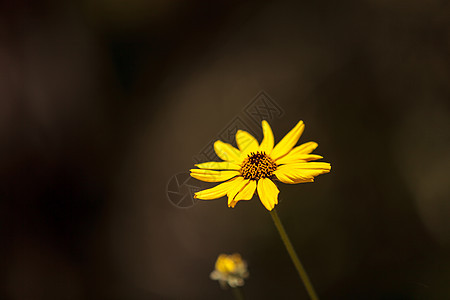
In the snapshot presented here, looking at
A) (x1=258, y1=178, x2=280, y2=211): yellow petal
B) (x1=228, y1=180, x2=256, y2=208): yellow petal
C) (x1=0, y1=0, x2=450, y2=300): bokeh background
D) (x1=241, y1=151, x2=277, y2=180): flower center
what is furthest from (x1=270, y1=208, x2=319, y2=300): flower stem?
(x1=0, y1=0, x2=450, y2=300): bokeh background

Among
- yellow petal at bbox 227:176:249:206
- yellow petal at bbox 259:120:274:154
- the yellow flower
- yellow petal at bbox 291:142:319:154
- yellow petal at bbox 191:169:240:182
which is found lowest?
the yellow flower

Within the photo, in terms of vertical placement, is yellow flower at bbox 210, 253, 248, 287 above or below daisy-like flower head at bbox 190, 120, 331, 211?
below

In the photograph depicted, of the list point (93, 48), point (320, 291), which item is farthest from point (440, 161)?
point (93, 48)

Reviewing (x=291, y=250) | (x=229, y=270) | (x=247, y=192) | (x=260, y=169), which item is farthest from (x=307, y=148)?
(x=229, y=270)

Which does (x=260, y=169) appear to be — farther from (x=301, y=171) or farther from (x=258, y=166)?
(x=301, y=171)

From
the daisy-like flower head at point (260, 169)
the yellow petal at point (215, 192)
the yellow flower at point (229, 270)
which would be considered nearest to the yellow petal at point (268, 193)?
the daisy-like flower head at point (260, 169)

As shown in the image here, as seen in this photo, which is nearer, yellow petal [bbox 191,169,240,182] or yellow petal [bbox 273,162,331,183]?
yellow petal [bbox 273,162,331,183]

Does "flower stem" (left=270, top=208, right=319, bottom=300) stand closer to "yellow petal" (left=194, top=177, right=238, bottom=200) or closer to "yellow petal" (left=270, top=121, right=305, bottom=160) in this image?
"yellow petal" (left=194, top=177, right=238, bottom=200)

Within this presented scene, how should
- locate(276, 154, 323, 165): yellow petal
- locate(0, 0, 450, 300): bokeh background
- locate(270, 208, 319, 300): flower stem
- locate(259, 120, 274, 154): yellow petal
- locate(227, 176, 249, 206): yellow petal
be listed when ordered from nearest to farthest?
1. locate(270, 208, 319, 300): flower stem
2. locate(227, 176, 249, 206): yellow petal
3. locate(276, 154, 323, 165): yellow petal
4. locate(259, 120, 274, 154): yellow petal
5. locate(0, 0, 450, 300): bokeh background
